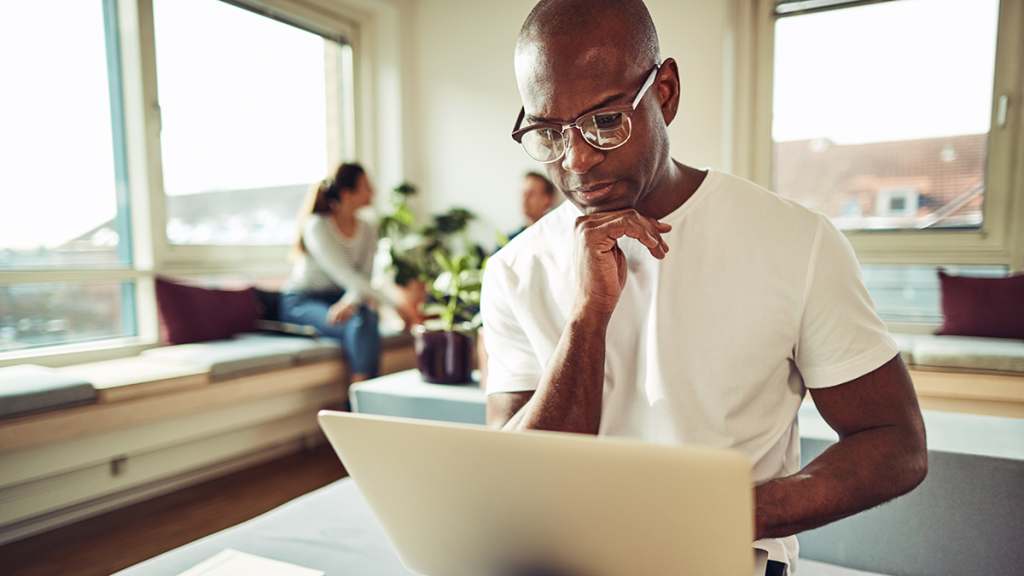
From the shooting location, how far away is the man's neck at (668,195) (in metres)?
0.97

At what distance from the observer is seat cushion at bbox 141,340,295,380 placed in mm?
2791

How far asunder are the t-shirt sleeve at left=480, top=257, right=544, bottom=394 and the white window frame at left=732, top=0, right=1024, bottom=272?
10.3 feet

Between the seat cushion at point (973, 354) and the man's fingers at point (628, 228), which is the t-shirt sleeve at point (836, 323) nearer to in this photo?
the man's fingers at point (628, 228)

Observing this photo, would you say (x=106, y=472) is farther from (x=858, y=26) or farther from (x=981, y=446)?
(x=858, y=26)

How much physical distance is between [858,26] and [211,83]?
3763 mm

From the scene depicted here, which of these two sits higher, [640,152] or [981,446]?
[640,152]

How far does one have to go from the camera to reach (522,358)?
1035mm

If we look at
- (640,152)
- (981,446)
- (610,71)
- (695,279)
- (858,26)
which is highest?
(858,26)

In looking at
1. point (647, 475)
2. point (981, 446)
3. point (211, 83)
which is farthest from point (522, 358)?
point (211, 83)

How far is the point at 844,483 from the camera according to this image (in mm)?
754

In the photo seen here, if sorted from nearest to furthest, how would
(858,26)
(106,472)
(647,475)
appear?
(647,475) < (106,472) < (858,26)

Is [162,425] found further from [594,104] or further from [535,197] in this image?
[594,104]

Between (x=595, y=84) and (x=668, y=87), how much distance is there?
0.16 metres

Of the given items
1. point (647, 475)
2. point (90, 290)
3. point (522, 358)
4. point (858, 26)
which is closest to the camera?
point (647, 475)
